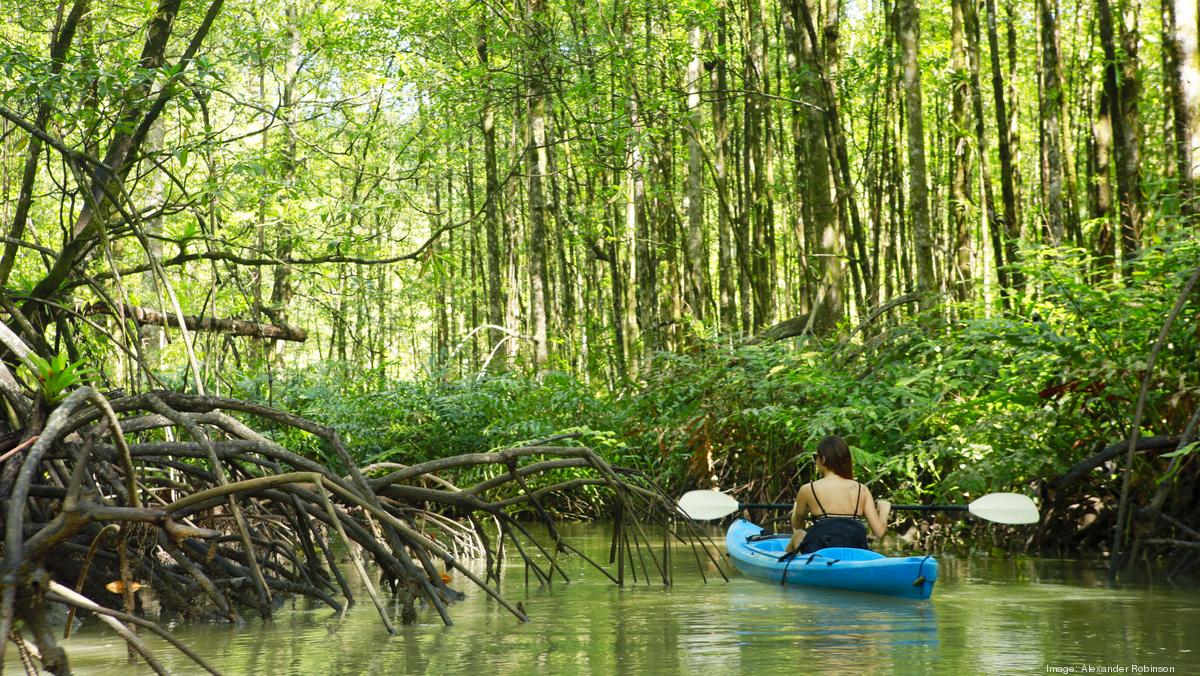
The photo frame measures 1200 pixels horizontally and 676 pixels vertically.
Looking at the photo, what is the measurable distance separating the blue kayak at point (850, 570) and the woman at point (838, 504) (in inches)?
8.1

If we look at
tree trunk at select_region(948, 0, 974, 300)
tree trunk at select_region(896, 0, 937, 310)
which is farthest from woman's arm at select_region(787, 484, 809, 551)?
tree trunk at select_region(948, 0, 974, 300)

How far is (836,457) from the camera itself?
7707 mm

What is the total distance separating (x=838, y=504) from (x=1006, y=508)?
4.01ft

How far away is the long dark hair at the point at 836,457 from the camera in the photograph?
7707 millimetres

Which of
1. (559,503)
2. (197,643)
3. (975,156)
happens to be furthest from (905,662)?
(975,156)

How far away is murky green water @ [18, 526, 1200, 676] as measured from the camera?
16.1 feet

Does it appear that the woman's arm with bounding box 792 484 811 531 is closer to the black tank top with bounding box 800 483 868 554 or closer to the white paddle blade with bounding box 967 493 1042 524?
the black tank top with bounding box 800 483 868 554

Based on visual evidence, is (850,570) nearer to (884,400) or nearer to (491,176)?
(884,400)

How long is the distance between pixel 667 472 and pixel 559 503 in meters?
1.78

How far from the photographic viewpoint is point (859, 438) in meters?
10.9

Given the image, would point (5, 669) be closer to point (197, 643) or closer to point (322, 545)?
point (197, 643)

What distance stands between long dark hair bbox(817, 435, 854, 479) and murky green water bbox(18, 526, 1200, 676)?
82cm

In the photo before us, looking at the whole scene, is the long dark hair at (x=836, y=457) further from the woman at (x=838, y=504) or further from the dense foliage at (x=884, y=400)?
the dense foliage at (x=884, y=400)

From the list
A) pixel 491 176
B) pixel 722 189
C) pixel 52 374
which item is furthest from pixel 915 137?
pixel 52 374
